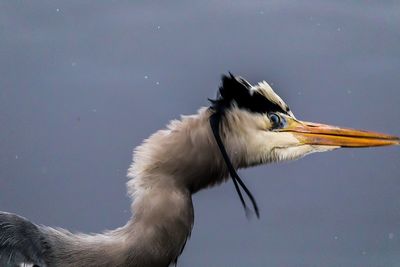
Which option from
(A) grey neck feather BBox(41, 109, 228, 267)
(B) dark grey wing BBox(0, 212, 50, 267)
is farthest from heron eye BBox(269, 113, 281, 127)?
(B) dark grey wing BBox(0, 212, 50, 267)

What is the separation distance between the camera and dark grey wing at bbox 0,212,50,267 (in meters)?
2.88

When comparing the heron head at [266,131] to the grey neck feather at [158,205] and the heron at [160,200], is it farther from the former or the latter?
the grey neck feather at [158,205]

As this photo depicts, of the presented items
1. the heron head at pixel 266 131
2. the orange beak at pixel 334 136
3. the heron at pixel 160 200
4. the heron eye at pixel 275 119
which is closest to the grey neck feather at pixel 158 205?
the heron at pixel 160 200

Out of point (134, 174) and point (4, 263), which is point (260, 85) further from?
point (4, 263)

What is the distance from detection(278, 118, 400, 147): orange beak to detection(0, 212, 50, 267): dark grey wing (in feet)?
3.58

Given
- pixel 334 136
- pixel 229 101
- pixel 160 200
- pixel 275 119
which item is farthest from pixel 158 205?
pixel 334 136

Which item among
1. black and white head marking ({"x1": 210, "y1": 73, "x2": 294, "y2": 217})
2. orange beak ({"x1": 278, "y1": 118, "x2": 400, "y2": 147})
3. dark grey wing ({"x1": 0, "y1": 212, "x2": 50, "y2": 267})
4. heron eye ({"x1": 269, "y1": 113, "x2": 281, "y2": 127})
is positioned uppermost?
black and white head marking ({"x1": 210, "y1": 73, "x2": 294, "y2": 217})

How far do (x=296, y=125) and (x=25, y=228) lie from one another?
1159 millimetres

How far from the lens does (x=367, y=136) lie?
130 inches

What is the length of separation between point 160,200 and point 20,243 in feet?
1.75

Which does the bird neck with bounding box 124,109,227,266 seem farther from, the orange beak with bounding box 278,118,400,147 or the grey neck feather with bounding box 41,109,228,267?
the orange beak with bounding box 278,118,400,147

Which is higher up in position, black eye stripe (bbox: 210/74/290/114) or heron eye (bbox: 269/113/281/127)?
black eye stripe (bbox: 210/74/290/114)

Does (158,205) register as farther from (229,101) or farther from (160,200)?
(229,101)

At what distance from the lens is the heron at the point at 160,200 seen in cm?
292
